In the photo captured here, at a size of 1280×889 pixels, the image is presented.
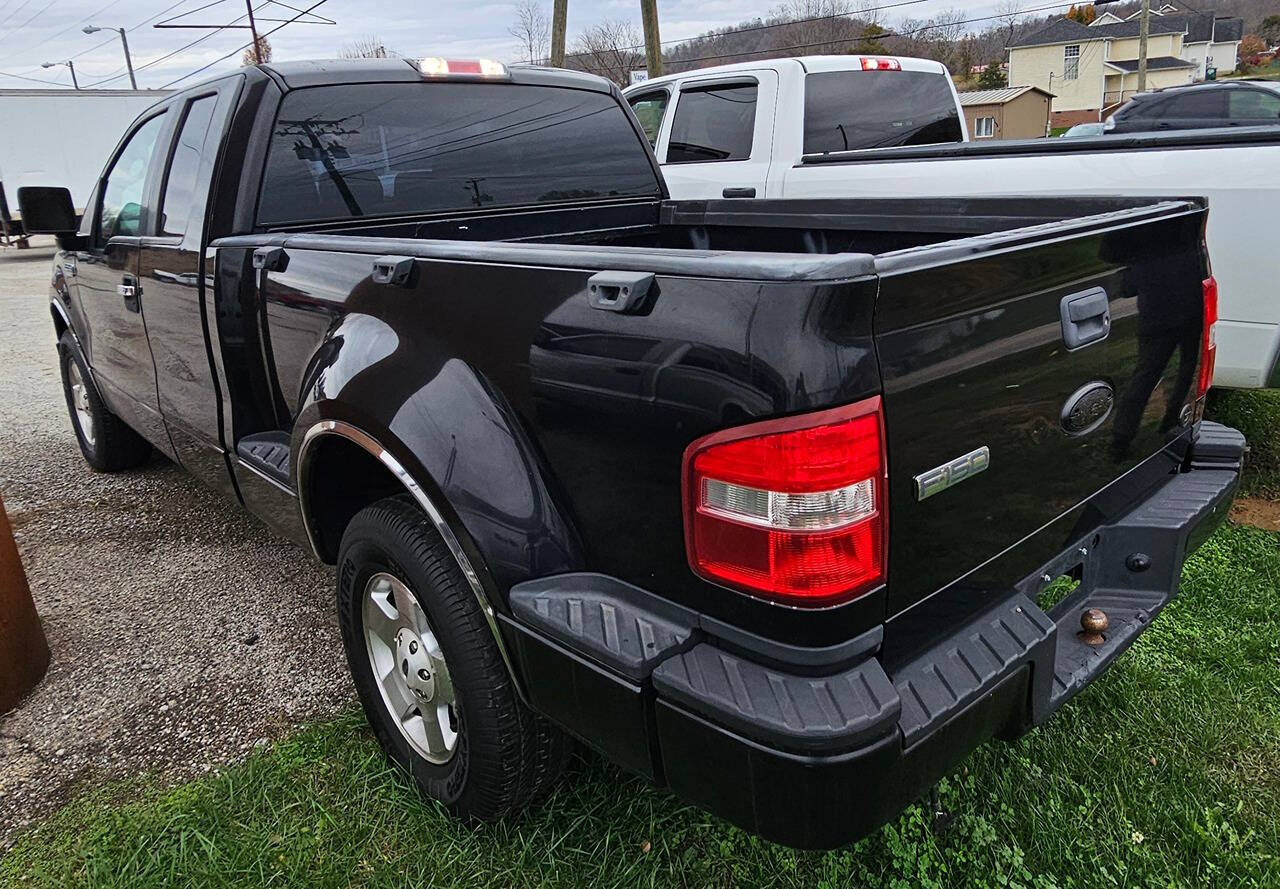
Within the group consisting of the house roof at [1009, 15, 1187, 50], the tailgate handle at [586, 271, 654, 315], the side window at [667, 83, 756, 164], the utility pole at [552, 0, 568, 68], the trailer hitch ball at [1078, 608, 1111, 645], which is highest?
the house roof at [1009, 15, 1187, 50]

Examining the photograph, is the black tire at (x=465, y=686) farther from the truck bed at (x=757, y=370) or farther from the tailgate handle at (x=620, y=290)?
the tailgate handle at (x=620, y=290)

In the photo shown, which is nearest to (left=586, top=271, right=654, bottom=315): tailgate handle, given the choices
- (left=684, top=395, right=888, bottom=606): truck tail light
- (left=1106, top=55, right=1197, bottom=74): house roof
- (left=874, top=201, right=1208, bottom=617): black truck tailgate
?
(left=684, top=395, right=888, bottom=606): truck tail light

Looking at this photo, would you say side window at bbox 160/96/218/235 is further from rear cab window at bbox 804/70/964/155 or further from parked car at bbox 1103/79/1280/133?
parked car at bbox 1103/79/1280/133

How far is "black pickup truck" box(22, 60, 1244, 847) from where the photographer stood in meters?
1.51

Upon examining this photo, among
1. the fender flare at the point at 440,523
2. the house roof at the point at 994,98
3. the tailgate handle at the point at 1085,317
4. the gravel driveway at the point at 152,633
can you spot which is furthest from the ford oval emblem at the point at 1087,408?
the house roof at the point at 994,98


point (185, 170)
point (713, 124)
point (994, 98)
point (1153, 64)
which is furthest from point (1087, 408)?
point (1153, 64)

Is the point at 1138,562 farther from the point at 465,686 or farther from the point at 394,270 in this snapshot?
the point at 394,270

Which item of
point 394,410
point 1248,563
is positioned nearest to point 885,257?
point 394,410

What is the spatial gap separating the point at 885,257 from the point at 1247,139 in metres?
3.08

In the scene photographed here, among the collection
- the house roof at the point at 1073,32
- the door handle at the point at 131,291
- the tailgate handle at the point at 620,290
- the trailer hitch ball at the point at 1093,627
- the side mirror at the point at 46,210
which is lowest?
the trailer hitch ball at the point at 1093,627

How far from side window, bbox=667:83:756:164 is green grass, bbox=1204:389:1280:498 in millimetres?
3254

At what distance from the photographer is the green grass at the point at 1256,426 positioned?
4.38m

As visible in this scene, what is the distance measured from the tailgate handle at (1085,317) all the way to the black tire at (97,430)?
14.9 feet

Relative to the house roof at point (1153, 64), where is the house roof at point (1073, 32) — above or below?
above
